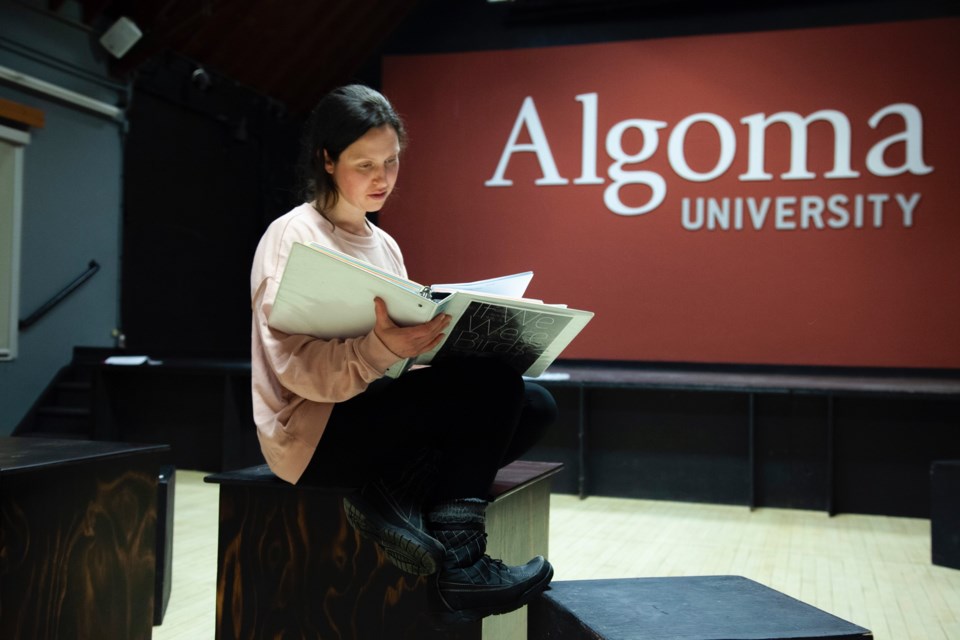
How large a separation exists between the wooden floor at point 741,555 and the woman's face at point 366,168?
3.93 feet

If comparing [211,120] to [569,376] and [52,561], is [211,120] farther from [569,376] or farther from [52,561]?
[52,561]

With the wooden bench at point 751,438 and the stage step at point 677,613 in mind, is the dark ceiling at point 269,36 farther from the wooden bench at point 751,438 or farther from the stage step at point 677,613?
the stage step at point 677,613

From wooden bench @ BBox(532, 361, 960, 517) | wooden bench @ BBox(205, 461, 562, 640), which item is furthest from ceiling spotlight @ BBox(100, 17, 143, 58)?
wooden bench @ BBox(205, 461, 562, 640)

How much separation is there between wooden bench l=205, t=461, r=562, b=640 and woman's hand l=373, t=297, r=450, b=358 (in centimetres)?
→ 34

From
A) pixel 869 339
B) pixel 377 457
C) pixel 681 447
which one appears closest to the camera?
pixel 377 457

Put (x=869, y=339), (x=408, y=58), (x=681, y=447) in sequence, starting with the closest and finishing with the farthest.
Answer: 1. (x=681, y=447)
2. (x=869, y=339)
3. (x=408, y=58)

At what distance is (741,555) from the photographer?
2965 mm

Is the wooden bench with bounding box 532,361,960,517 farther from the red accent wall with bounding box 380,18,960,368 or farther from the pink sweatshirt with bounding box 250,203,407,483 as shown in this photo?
the pink sweatshirt with bounding box 250,203,407,483

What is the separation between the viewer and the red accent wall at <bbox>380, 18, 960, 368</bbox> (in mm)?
4980

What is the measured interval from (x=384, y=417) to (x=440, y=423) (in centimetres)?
9

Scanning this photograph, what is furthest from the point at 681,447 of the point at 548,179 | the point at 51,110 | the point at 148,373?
the point at 51,110

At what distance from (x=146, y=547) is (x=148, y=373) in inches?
128

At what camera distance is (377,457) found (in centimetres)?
134

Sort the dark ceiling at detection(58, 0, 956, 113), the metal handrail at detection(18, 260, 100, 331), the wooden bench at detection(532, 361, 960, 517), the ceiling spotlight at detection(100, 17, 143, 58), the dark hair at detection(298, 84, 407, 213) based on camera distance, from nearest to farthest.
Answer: the dark hair at detection(298, 84, 407, 213) < the wooden bench at detection(532, 361, 960, 517) < the metal handrail at detection(18, 260, 100, 331) < the ceiling spotlight at detection(100, 17, 143, 58) < the dark ceiling at detection(58, 0, 956, 113)
